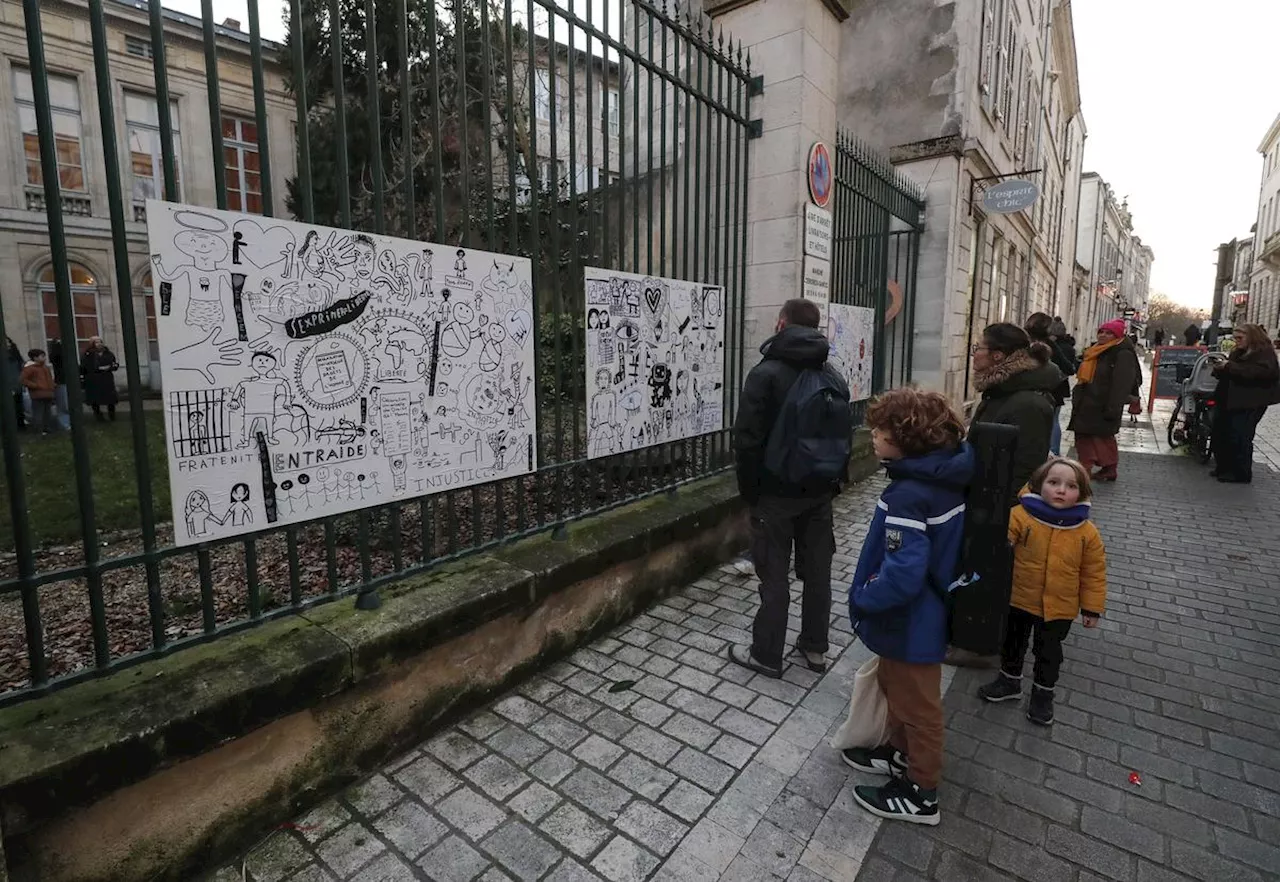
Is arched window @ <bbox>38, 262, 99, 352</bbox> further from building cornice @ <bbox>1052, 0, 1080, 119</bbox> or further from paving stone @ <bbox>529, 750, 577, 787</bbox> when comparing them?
building cornice @ <bbox>1052, 0, 1080, 119</bbox>

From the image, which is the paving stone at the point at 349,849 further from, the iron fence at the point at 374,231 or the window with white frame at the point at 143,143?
the window with white frame at the point at 143,143

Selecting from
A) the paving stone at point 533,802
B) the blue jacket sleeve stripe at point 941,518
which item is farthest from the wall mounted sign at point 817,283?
the paving stone at point 533,802

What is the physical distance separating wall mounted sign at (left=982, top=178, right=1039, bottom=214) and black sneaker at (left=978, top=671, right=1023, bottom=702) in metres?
7.97

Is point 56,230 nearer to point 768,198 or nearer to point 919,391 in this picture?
point 919,391

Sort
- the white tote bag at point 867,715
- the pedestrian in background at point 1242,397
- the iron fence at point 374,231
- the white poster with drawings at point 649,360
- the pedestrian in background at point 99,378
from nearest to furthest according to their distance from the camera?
the iron fence at point 374,231 → the white tote bag at point 867,715 → the white poster with drawings at point 649,360 → the pedestrian in background at point 1242,397 → the pedestrian in background at point 99,378

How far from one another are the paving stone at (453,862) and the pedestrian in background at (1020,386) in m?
2.90

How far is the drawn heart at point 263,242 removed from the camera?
2.28 m

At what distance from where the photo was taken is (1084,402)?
7.20 m

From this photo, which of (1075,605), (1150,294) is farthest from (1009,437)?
(1150,294)

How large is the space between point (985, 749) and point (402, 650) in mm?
2442

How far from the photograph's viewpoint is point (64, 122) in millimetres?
15406

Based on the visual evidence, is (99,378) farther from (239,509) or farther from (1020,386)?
(1020,386)

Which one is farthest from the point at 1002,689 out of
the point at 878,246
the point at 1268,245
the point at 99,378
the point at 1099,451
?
the point at 1268,245

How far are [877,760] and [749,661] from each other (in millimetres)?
886
